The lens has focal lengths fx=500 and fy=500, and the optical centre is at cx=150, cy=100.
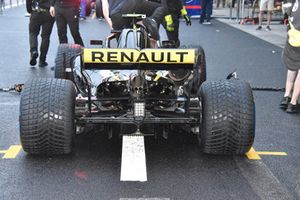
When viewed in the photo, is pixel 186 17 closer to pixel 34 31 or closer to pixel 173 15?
pixel 173 15

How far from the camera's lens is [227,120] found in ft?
14.9

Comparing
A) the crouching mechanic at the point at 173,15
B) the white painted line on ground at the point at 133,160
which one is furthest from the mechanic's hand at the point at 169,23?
the white painted line on ground at the point at 133,160

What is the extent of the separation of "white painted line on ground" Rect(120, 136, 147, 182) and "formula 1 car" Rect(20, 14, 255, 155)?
0.20 m

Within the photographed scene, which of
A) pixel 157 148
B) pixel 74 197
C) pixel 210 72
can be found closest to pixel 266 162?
pixel 157 148

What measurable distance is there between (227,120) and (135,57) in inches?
39.9

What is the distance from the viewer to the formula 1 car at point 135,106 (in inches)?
177

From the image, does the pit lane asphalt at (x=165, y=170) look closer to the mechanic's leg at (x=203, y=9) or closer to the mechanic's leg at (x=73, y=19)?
the mechanic's leg at (x=73, y=19)

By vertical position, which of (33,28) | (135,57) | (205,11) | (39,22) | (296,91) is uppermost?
(135,57)

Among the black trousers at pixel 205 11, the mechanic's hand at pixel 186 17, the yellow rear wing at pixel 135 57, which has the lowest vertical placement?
the black trousers at pixel 205 11

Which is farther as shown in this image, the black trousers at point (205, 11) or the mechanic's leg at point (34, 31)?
the black trousers at point (205, 11)

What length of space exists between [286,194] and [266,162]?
78 cm

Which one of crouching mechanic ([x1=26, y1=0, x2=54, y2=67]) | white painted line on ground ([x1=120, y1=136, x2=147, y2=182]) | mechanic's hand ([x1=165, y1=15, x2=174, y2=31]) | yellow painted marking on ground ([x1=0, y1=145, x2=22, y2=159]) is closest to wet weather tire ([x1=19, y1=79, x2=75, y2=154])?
yellow painted marking on ground ([x1=0, y1=145, x2=22, y2=159])

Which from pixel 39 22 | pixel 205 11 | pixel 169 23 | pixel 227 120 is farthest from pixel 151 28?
pixel 205 11

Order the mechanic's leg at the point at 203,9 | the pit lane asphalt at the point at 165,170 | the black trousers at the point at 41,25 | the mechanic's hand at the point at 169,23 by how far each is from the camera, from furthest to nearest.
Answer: the mechanic's leg at the point at 203,9 < the mechanic's hand at the point at 169,23 < the black trousers at the point at 41,25 < the pit lane asphalt at the point at 165,170
